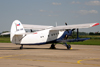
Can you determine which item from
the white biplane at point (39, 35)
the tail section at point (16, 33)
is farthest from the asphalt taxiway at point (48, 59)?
the white biplane at point (39, 35)

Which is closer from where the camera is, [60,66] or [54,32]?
[60,66]

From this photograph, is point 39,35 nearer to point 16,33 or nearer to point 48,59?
point 16,33

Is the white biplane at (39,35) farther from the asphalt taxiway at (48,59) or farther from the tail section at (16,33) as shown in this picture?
the asphalt taxiway at (48,59)

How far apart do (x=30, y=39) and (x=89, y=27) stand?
7461mm

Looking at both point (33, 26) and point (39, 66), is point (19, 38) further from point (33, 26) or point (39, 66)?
point (39, 66)

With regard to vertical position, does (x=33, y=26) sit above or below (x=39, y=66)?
above

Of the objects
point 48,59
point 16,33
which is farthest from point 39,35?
point 48,59

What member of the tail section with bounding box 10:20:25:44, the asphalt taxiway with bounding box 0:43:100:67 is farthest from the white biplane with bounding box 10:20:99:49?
the asphalt taxiway with bounding box 0:43:100:67

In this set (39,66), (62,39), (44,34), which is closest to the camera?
(39,66)

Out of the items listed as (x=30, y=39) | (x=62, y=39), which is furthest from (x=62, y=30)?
(x=30, y=39)

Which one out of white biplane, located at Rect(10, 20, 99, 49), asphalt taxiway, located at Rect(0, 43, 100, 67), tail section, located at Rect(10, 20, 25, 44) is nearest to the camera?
asphalt taxiway, located at Rect(0, 43, 100, 67)

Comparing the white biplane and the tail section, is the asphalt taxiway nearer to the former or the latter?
the tail section

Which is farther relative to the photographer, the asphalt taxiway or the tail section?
the tail section

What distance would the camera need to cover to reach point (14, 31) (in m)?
25.0
